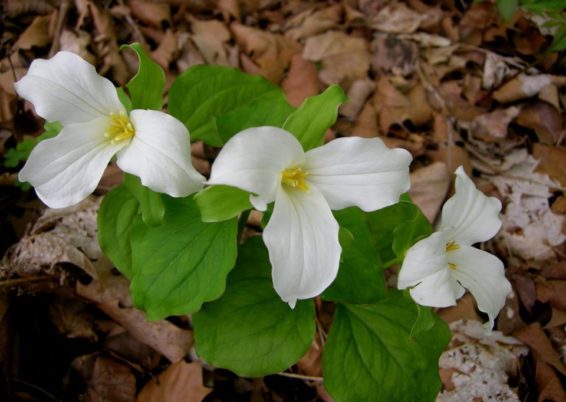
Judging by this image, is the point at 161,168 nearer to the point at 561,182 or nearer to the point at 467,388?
the point at 467,388

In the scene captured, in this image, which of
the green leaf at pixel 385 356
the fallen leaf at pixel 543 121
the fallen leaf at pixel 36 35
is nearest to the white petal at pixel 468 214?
the green leaf at pixel 385 356

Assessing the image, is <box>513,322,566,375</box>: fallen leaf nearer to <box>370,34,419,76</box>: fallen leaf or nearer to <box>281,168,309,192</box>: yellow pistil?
<box>281,168,309,192</box>: yellow pistil

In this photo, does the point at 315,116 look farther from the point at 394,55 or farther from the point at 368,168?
the point at 394,55

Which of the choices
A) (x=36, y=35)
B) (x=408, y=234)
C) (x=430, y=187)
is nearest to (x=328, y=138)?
(x=430, y=187)

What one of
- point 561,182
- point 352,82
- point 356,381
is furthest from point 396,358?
point 352,82

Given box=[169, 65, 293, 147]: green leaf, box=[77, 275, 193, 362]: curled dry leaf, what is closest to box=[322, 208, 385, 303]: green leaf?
box=[169, 65, 293, 147]: green leaf

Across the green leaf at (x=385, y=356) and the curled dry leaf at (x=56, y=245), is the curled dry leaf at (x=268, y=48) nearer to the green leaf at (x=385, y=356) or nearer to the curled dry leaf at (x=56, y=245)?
the curled dry leaf at (x=56, y=245)
